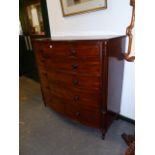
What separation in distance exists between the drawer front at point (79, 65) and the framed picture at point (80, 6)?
2.32ft

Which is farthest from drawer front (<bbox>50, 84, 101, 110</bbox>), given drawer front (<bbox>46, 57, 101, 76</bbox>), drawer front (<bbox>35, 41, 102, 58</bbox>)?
drawer front (<bbox>35, 41, 102, 58</bbox>)

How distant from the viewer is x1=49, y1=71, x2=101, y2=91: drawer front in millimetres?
1415

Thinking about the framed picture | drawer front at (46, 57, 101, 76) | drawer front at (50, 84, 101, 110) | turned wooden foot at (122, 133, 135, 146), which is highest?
the framed picture

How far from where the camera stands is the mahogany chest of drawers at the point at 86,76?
4.34 ft

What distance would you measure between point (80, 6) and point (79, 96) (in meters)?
1.14

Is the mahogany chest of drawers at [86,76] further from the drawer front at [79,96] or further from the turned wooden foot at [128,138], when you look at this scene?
the turned wooden foot at [128,138]

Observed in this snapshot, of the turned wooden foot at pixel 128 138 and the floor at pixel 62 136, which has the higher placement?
the turned wooden foot at pixel 128 138

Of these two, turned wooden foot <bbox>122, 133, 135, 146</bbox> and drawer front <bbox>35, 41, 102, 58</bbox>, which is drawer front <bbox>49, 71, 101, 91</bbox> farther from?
turned wooden foot <bbox>122, 133, 135, 146</bbox>

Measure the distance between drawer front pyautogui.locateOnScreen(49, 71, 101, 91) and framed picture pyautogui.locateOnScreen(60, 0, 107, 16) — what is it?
0.84 m

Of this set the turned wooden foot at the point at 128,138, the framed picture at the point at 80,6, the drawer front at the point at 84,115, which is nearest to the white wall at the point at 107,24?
the framed picture at the point at 80,6

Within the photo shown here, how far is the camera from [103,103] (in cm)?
145
